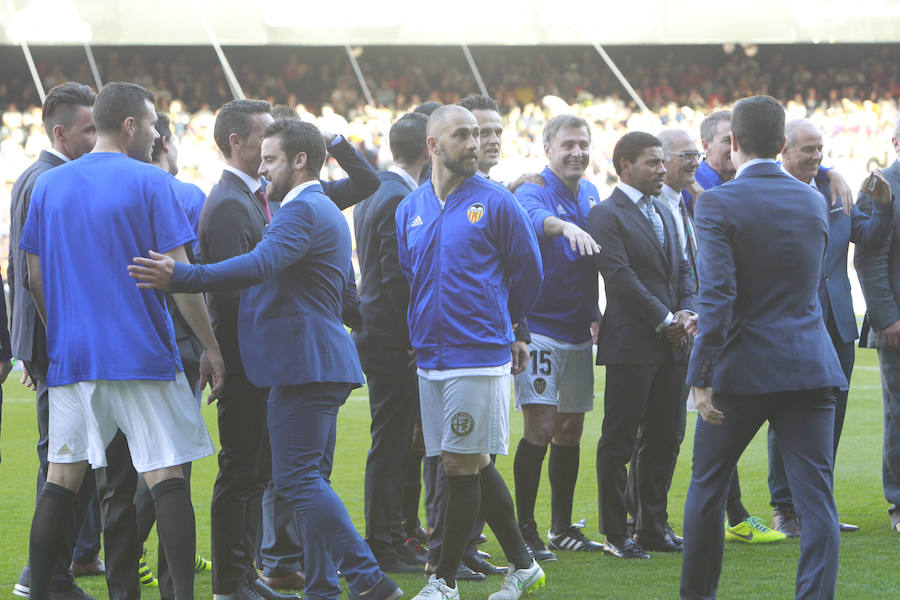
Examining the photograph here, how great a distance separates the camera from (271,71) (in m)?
30.4

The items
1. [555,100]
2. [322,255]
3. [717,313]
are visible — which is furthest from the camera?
[555,100]

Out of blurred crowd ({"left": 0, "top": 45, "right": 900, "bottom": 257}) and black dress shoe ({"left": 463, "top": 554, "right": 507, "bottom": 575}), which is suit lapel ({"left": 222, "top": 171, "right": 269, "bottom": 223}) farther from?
blurred crowd ({"left": 0, "top": 45, "right": 900, "bottom": 257})

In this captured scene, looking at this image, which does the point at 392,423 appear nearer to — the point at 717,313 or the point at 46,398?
the point at 46,398

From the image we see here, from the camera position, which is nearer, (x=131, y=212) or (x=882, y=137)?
(x=131, y=212)

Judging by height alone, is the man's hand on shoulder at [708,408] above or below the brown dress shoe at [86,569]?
above

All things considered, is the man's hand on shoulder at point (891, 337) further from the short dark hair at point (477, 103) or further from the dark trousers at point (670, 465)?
the short dark hair at point (477, 103)

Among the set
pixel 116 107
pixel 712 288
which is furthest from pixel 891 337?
pixel 116 107

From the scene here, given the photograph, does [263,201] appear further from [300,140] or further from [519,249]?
[519,249]

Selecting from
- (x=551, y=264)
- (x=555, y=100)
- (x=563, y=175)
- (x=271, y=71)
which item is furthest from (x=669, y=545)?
(x=271, y=71)

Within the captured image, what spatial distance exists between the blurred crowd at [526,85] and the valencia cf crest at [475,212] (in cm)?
1890

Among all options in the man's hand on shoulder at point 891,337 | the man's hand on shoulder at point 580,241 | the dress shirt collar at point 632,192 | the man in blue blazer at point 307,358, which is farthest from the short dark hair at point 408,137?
the man's hand on shoulder at point 891,337

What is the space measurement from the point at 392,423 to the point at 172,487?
1.68m

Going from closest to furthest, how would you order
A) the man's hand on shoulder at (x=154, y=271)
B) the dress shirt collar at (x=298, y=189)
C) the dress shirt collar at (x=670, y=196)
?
the man's hand on shoulder at (x=154, y=271) < the dress shirt collar at (x=298, y=189) < the dress shirt collar at (x=670, y=196)

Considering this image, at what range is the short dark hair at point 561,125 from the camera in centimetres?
612
